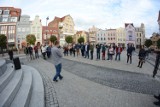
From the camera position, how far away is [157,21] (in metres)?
70.5

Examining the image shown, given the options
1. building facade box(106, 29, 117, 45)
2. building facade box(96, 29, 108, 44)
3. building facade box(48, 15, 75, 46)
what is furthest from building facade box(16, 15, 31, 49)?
building facade box(106, 29, 117, 45)

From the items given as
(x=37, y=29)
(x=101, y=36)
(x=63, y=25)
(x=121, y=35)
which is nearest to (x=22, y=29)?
(x=37, y=29)

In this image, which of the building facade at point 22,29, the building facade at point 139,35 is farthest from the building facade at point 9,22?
Answer: the building facade at point 139,35

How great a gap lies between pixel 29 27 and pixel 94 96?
66.2 metres

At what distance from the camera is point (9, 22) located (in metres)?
67.1

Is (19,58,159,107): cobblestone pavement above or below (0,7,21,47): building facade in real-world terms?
below

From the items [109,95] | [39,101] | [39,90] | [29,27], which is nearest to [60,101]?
[39,101]

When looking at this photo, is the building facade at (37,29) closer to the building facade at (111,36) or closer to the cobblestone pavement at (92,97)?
the building facade at (111,36)

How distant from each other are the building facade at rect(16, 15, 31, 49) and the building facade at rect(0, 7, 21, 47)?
1472 millimetres

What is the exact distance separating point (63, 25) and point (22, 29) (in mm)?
19195

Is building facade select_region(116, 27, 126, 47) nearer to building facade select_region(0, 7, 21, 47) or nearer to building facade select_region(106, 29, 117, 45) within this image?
building facade select_region(106, 29, 117, 45)

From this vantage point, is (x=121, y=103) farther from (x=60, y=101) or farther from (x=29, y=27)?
(x=29, y=27)

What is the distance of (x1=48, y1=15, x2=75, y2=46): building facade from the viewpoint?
77375 mm

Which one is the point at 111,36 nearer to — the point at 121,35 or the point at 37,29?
the point at 121,35
